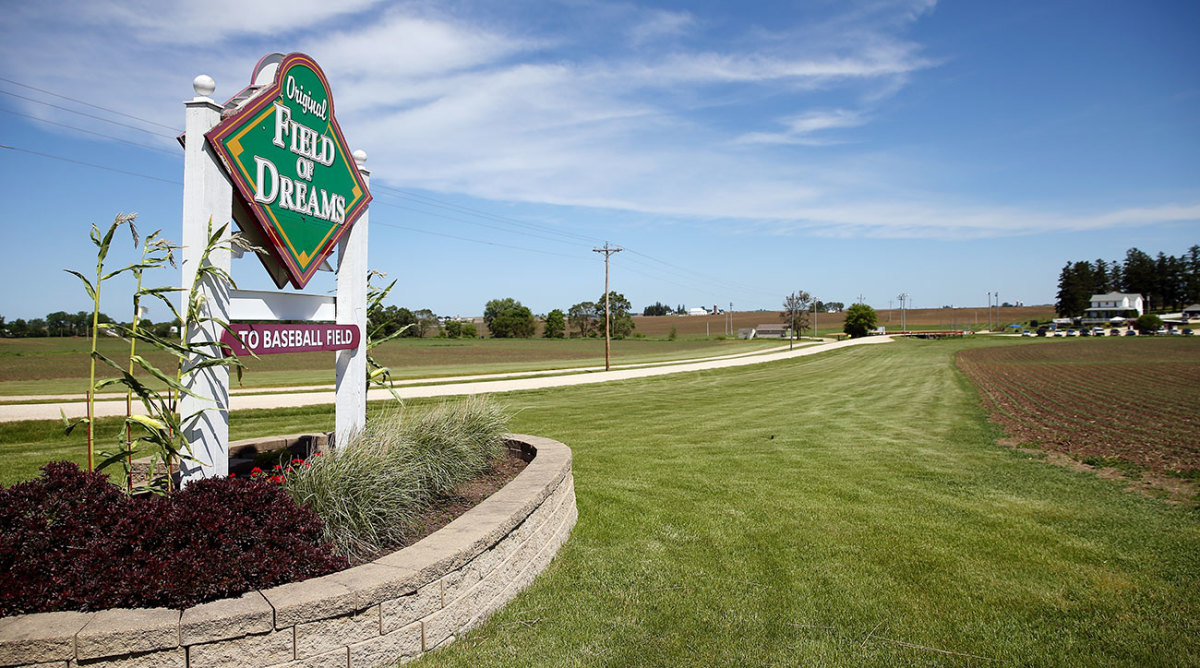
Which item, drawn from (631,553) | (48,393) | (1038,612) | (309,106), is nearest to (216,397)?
(309,106)

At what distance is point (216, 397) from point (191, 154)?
1.74 meters

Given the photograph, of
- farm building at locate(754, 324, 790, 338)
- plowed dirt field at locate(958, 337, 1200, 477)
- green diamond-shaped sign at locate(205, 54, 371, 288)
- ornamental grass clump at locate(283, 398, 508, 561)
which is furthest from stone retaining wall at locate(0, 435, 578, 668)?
farm building at locate(754, 324, 790, 338)

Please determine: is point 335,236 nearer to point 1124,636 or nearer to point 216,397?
point 216,397

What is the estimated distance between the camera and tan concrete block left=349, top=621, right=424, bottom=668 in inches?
131

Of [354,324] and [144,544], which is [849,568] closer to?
[144,544]

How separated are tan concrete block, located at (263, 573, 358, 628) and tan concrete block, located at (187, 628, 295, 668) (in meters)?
0.07

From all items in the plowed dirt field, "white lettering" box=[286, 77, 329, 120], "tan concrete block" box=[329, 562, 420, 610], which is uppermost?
"white lettering" box=[286, 77, 329, 120]

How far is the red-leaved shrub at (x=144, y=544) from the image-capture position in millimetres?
3068

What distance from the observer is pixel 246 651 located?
2982 mm

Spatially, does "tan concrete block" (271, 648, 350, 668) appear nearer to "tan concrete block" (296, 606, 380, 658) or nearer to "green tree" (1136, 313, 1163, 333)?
"tan concrete block" (296, 606, 380, 658)

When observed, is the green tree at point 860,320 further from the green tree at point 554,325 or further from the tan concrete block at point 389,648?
the tan concrete block at point 389,648

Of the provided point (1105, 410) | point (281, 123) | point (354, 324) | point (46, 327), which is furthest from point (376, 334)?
point (46, 327)

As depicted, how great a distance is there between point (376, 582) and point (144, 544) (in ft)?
3.92

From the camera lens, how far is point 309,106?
594cm
